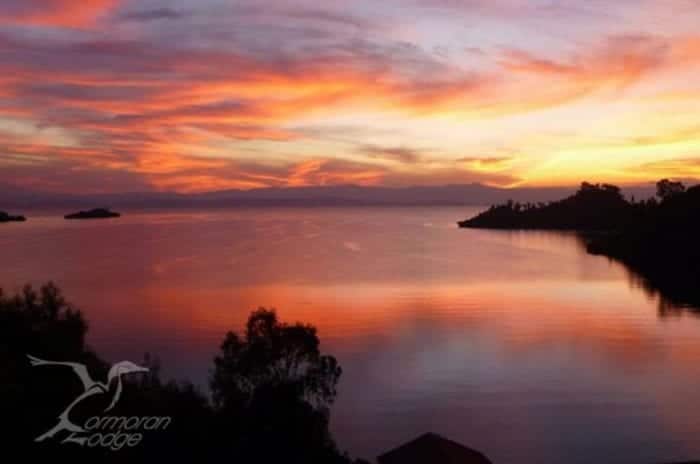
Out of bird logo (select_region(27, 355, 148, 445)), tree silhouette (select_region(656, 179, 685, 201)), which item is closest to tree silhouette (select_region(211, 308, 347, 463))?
bird logo (select_region(27, 355, 148, 445))

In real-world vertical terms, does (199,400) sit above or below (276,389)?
below

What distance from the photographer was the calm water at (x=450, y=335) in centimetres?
1767

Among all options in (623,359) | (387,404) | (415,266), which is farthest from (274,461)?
(415,266)

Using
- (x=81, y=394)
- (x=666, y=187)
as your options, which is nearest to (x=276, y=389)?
(x=81, y=394)

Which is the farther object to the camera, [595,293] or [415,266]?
[415,266]

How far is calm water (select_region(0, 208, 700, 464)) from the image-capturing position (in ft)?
58.0

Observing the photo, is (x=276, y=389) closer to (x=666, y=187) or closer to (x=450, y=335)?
(x=450, y=335)

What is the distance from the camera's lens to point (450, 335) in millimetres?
28656

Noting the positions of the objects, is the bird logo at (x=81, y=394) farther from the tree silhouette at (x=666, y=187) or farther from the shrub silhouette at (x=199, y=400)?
the tree silhouette at (x=666, y=187)

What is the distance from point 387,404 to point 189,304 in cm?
1814

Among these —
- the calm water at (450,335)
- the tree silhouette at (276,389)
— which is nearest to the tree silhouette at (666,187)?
the calm water at (450,335)

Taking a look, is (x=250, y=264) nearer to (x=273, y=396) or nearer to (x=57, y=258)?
(x=57, y=258)

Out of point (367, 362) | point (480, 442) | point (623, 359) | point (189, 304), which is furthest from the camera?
point (189, 304)

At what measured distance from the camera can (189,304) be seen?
35156 mm
